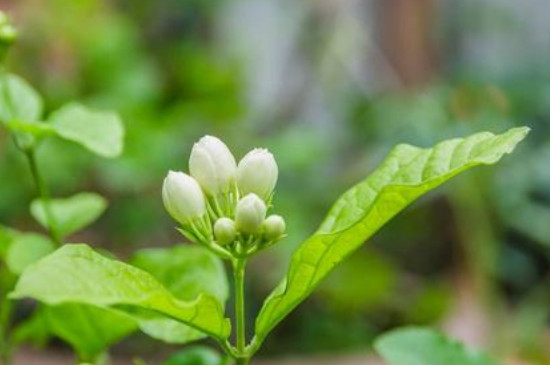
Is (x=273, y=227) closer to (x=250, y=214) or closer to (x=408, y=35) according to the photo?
(x=250, y=214)

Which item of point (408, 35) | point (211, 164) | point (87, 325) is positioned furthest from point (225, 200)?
point (408, 35)

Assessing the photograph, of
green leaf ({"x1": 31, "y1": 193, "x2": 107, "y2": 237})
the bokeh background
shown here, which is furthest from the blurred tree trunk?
green leaf ({"x1": 31, "y1": 193, "x2": 107, "y2": 237})

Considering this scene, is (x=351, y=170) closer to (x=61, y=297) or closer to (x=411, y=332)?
(x=411, y=332)

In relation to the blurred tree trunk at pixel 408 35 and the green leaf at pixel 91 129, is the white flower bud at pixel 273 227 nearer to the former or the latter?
the green leaf at pixel 91 129

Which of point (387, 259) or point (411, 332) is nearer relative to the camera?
point (411, 332)

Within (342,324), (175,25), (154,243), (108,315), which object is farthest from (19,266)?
(175,25)

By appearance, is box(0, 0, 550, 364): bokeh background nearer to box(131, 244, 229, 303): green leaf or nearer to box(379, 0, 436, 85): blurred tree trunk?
box(379, 0, 436, 85): blurred tree trunk

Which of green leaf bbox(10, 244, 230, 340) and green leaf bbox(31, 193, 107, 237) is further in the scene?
green leaf bbox(31, 193, 107, 237)
